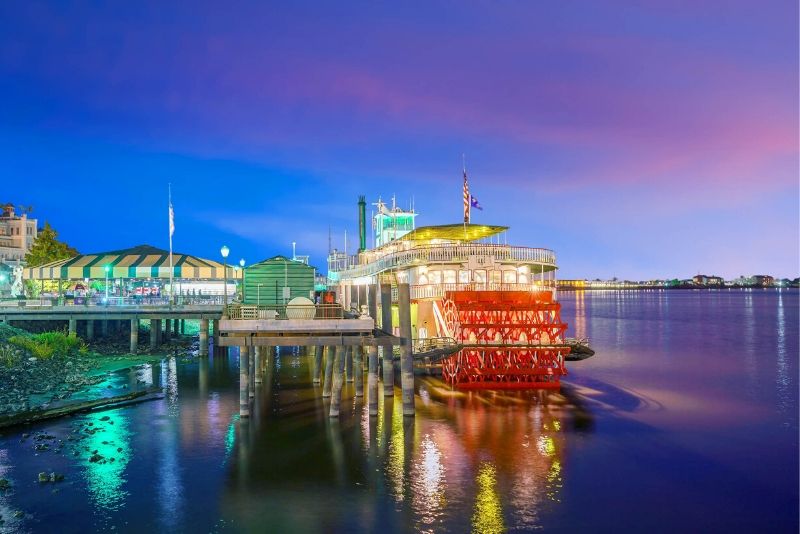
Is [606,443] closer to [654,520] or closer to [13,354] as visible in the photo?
[654,520]

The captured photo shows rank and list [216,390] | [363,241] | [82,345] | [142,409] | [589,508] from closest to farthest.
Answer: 1. [589,508]
2. [142,409]
3. [216,390]
4. [82,345]
5. [363,241]

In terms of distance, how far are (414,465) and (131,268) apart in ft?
103

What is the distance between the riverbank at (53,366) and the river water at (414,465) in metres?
2.27

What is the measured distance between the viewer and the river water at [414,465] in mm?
15672

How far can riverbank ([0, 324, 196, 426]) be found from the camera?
26250mm

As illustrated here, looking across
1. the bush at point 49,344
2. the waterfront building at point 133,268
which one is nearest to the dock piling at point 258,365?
the waterfront building at point 133,268

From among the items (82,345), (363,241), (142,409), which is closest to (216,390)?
(142,409)

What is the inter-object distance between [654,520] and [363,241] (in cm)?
5333

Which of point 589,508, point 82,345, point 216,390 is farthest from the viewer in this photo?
point 82,345

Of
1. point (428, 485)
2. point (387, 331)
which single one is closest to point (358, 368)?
point (387, 331)

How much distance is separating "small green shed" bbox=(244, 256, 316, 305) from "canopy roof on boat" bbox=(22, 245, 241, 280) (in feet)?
39.1

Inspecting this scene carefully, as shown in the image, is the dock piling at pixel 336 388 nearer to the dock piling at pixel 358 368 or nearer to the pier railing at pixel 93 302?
the dock piling at pixel 358 368

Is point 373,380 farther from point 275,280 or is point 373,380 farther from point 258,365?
point 258,365

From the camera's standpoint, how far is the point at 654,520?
15938mm
